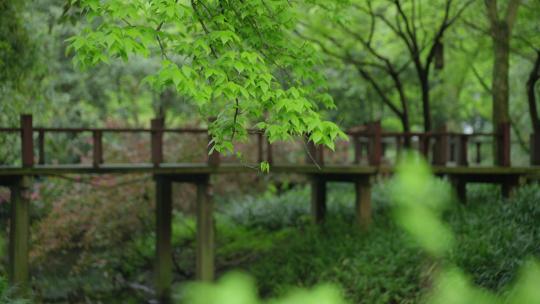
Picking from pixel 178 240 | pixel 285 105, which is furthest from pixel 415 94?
pixel 285 105

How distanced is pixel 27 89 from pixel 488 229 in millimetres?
9647

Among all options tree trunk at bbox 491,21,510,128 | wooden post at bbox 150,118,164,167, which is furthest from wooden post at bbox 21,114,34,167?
tree trunk at bbox 491,21,510,128

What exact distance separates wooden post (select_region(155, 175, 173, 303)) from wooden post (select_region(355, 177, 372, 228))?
173 inches

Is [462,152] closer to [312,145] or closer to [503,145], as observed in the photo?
[503,145]

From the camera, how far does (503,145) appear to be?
14.5 m

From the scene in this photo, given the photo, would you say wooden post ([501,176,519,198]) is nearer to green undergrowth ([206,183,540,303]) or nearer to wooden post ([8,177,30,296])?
green undergrowth ([206,183,540,303])

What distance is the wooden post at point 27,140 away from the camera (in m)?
11.7

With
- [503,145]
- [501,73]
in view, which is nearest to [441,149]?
[503,145]

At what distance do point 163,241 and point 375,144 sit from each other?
5.32 meters

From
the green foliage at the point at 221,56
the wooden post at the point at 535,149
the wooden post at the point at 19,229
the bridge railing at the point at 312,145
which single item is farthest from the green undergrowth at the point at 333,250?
the green foliage at the point at 221,56

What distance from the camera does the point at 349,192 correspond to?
2109cm

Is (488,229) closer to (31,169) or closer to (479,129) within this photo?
(31,169)

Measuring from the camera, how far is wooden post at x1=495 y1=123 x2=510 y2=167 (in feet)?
47.1

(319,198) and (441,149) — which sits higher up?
(441,149)
